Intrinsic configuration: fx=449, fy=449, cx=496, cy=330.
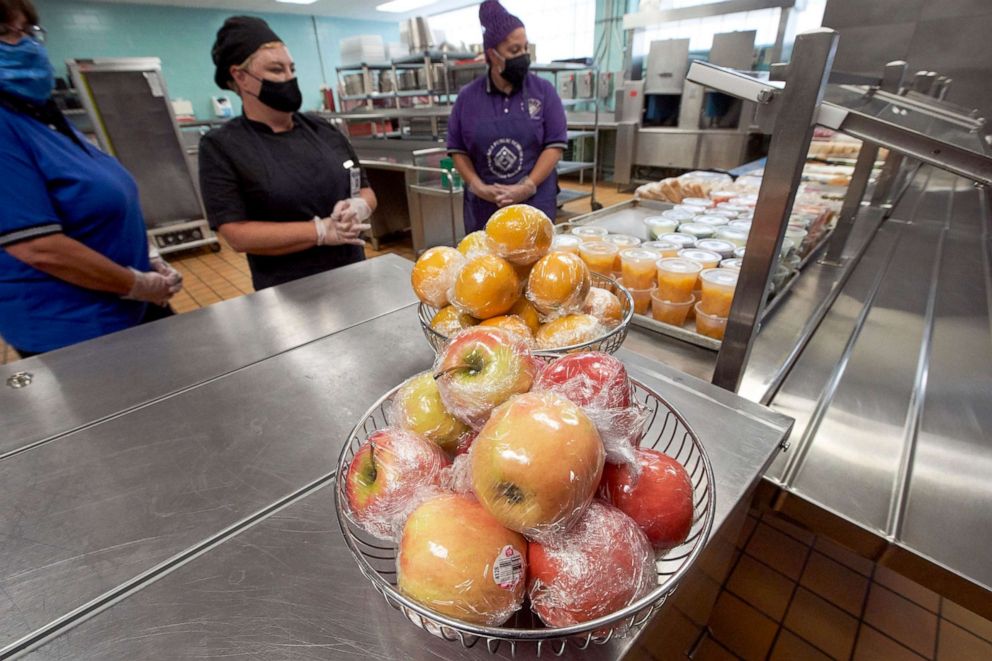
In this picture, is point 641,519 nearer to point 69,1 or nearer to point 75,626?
point 75,626

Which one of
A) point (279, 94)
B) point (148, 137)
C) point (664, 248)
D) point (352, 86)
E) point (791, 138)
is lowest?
point (664, 248)

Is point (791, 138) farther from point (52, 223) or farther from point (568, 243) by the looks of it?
point (52, 223)

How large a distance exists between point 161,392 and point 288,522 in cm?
58

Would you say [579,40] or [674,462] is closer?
[674,462]

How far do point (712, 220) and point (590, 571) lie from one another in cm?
167

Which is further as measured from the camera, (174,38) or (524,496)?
(174,38)

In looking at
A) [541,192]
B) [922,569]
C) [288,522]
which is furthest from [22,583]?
[541,192]

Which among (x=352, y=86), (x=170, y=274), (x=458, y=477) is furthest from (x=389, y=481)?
(x=352, y=86)

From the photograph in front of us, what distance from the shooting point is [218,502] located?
762mm

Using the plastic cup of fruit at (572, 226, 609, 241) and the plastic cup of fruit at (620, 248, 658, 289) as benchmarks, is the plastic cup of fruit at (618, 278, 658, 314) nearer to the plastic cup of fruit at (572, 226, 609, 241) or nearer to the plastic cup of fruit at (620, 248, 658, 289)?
the plastic cup of fruit at (620, 248, 658, 289)

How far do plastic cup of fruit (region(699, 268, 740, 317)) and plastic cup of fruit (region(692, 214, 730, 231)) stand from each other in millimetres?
592

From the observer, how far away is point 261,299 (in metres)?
1.49

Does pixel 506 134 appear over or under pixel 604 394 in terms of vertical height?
over

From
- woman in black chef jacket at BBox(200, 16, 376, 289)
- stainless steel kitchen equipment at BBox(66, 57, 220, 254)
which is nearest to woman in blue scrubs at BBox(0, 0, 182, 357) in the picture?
woman in black chef jacket at BBox(200, 16, 376, 289)
